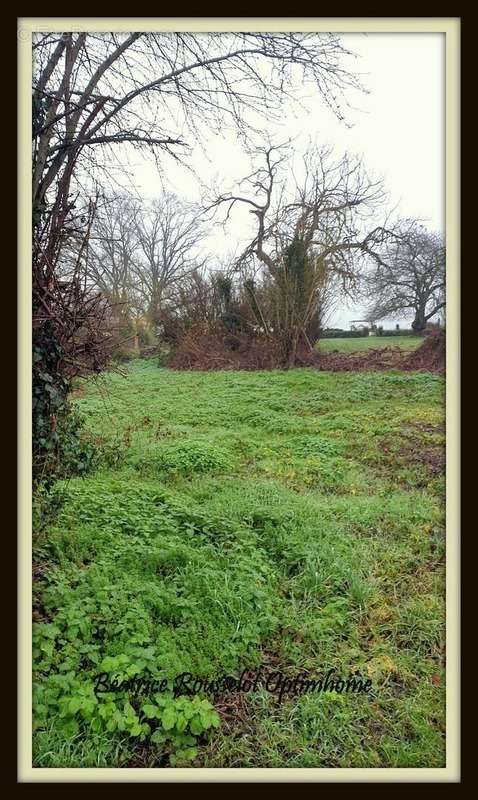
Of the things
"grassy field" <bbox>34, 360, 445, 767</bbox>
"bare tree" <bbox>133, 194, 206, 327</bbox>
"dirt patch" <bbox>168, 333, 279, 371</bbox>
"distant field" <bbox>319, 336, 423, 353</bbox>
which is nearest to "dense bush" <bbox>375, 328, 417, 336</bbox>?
"distant field" <bbox>319, 336, 423, 353</bbox>

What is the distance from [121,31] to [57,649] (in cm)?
288

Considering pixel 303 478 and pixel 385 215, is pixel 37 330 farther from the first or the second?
pixel 385 215

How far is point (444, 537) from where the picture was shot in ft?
7.59

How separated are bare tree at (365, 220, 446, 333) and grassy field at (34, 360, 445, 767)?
0.35 meters

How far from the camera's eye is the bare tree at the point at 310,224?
8.32ft

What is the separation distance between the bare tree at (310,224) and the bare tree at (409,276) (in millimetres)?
112

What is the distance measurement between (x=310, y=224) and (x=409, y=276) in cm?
64

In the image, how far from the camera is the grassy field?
1966mm

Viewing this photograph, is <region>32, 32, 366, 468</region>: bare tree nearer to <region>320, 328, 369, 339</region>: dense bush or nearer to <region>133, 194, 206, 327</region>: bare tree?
<region>133, 194, 206, 327</region>: bare tree

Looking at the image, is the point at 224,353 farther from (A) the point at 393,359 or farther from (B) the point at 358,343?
(A) the point at 393,359

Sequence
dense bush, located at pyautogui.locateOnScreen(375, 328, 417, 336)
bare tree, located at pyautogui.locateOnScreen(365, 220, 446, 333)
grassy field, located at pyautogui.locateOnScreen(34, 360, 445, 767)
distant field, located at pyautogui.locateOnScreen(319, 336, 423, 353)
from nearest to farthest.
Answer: grassy field, located at pyautogui.locateOnScreen(34, 360, 445, 767) → bare tree, located at pyautogui.locateOnScreen(365, 220, 446, 333) → dense bush, located at pyautogui.locateOnScreen(375, 328, 417, 336) → distant field, located at pyautogui.locateOnScreen(319, 336, 423, 353)

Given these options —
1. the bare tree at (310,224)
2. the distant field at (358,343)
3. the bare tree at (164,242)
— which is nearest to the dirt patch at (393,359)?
the distant field at (358,343)

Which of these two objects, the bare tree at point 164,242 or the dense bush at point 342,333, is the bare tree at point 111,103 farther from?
the dense bush at point 342,333
